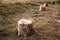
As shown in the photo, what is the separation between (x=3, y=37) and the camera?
22.1 ft

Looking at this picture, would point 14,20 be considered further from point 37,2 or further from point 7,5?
point 37,2

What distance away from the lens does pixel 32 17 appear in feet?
30.8

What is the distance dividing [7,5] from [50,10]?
110 inches

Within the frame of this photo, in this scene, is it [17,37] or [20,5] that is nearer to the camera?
[17,37]

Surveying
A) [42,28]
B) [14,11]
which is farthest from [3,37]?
[14,11]

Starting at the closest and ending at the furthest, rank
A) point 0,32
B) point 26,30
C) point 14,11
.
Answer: point 26,30 < point 0,32 < point 14,11

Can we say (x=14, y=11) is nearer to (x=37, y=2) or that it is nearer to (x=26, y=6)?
(x=26, y=6)

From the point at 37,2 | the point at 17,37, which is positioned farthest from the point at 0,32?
the point at 37,2

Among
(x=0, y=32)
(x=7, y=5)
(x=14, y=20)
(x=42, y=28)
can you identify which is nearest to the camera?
(x=0, y=32)

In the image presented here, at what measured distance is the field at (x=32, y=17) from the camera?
685 cm

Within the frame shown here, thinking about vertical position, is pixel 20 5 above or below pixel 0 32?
above

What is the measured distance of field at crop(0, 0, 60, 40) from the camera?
6.85m

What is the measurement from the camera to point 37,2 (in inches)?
508

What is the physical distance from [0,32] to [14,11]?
346cm
